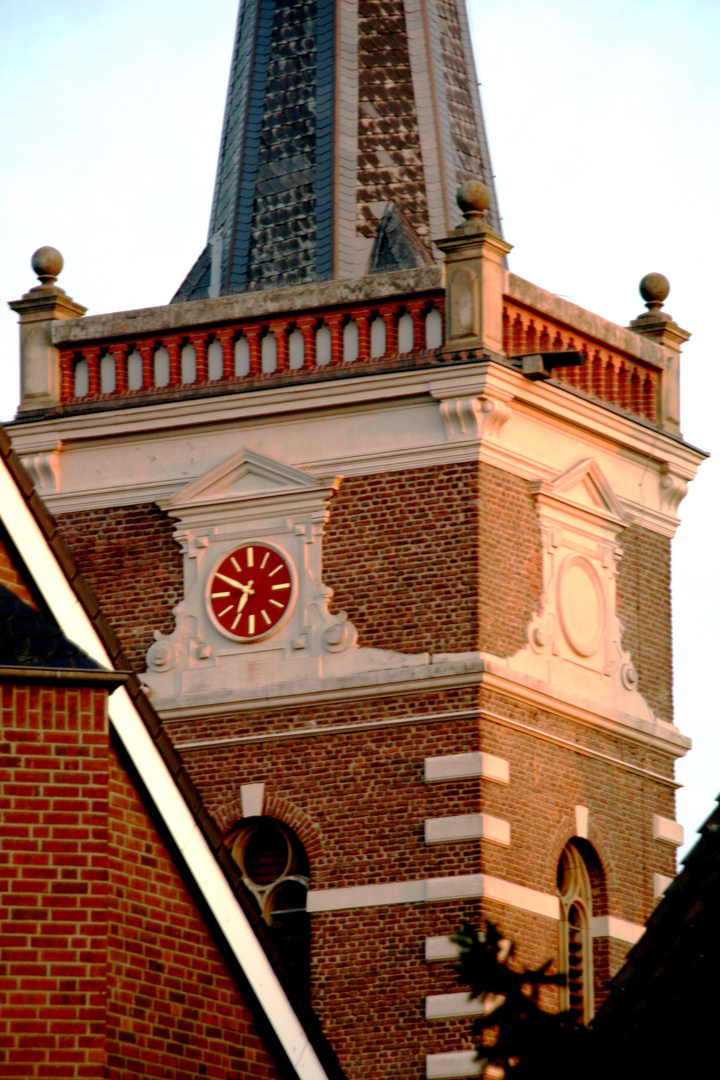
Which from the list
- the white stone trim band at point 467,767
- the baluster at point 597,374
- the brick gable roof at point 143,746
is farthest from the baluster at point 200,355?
the brick gable roof at point 143,746

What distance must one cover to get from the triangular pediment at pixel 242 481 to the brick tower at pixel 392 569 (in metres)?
0.03

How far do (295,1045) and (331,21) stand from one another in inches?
718

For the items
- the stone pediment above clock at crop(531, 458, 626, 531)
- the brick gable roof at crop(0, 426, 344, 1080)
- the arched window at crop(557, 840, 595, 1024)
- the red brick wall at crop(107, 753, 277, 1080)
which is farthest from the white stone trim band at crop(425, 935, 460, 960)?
the red brick wall at crop(107, 753, 277, 1080)

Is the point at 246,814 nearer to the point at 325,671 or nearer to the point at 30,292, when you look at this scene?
the point at 325,671

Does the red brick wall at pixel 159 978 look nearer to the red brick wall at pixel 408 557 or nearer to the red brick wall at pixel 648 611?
the red brick wall at pixel 408 557

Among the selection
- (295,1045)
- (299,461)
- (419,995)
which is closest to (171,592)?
(299,461)

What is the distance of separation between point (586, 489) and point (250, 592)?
3.77 metres

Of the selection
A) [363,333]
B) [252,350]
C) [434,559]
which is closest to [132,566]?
[252,350]

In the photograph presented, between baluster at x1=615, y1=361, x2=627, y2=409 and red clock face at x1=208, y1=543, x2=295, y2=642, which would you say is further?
baluster at x1=615, y1=361, x2=627, y2=409

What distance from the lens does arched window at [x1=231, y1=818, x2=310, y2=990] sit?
3341 cm

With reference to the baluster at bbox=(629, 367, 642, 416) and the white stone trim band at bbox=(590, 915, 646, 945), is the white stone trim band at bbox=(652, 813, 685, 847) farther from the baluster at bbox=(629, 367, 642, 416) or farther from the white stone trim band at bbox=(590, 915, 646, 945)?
the baluster at bbox=(629, 367, 642, 416)

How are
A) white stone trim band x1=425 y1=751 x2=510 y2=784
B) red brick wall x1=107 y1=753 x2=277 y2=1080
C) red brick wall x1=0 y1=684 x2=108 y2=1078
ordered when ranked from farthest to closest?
white stone trim band x1=425 y1=751 x2=510 y2=784 → red brick wall x1=107 y1=753 x2=277 y2=1080 → red brick wall x1=0 y1=684 x2=108 y2=1078

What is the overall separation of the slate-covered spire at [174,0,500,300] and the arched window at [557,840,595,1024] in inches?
270

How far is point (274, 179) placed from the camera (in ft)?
123
